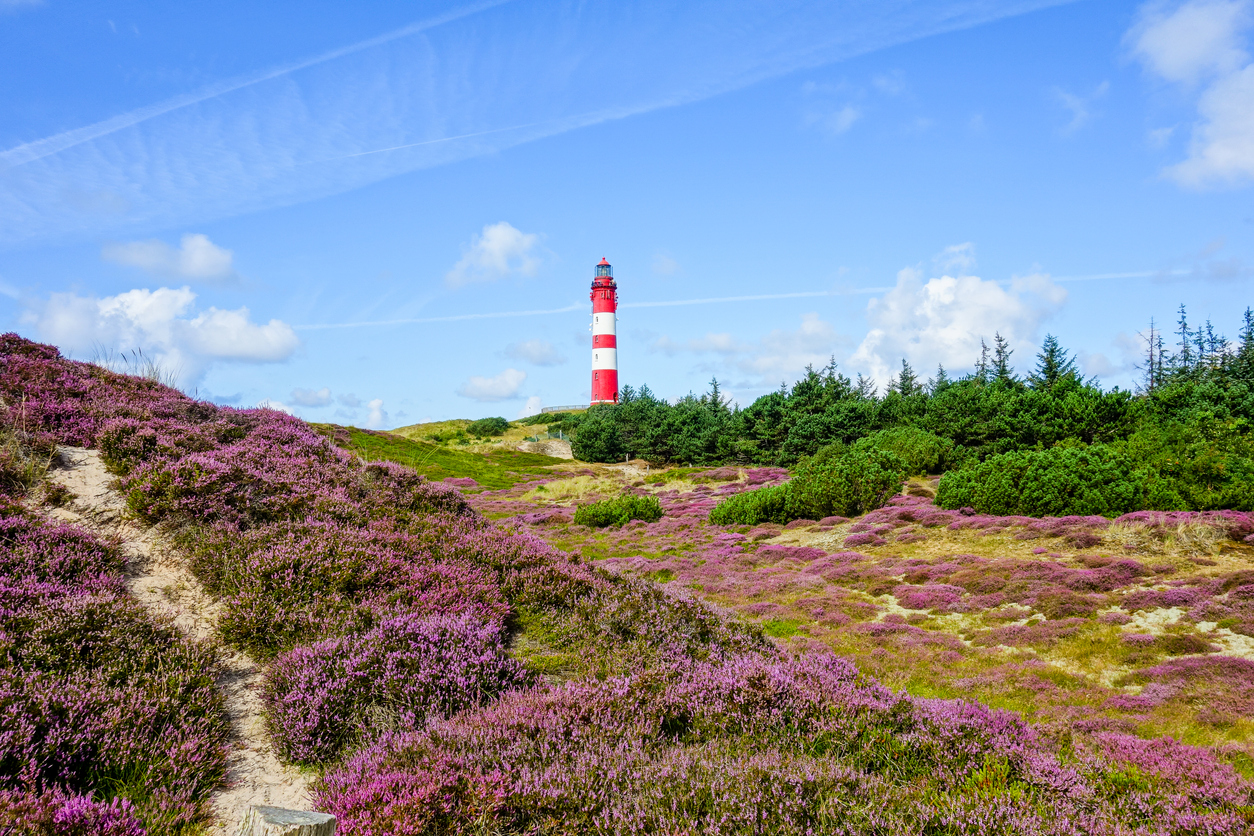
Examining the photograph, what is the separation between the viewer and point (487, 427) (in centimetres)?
8644

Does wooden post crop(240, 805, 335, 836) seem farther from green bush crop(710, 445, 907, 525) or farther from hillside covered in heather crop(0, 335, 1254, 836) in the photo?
green bush crop(710, 445, 907, 525)

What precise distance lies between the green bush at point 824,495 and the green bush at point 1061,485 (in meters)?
3.22

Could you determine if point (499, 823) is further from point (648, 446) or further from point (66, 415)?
point (648, 446)

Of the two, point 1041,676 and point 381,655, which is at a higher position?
point 381,655

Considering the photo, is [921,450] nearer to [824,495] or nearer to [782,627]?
[824,495]

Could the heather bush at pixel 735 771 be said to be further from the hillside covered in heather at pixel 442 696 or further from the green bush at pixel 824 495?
the green bush at pixel 824 495

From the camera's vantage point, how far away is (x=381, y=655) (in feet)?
18.3

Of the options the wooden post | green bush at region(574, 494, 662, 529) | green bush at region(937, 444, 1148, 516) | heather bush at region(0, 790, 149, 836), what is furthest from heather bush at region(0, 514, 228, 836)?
green bush at region(574, 494, 662, 529)

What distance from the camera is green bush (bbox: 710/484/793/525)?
83.7ft

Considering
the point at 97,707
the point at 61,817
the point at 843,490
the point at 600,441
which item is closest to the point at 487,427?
the point at 600,441

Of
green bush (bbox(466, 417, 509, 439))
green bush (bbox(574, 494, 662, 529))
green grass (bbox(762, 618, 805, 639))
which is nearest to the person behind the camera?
green grass (bbox(762, 618, 805, 639))

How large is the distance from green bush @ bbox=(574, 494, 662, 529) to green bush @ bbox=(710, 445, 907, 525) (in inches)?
127

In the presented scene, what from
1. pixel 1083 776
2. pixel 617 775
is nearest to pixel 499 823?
pixel 617 775

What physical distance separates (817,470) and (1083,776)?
2212cm
